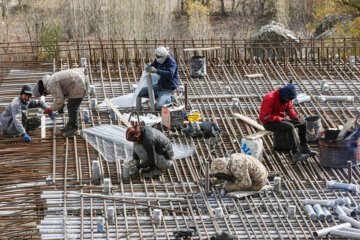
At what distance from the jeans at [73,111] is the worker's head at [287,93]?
9.92ft

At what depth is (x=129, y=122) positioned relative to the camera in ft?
32.1

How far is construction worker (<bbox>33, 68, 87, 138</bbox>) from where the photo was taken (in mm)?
8883

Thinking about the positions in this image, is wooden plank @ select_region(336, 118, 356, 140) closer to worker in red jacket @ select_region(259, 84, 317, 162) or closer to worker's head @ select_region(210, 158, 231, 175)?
worker in red jacket @ select_region(259, 84, 317, 162)

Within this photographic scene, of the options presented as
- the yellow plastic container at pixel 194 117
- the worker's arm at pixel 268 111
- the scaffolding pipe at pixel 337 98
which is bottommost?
the scaffolding pipe at pixel 337 98

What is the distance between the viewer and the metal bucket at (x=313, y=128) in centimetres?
904

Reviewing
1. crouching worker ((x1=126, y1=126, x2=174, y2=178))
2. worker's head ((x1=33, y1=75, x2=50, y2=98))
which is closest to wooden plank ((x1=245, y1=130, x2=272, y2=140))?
crouching worker ((x1=126, y1=126, x2=174, y2=178))

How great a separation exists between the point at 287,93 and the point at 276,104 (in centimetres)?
30

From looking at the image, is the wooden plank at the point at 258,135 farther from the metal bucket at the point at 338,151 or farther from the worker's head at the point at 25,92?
the worker's head at the point at 25,92

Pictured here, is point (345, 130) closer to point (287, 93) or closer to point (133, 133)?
point (287, 93)

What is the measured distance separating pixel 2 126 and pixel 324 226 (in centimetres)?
517

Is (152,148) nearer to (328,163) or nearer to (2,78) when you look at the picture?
(328,163)

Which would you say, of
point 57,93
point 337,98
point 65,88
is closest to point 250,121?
point 337,98

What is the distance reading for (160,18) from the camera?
24109 mm

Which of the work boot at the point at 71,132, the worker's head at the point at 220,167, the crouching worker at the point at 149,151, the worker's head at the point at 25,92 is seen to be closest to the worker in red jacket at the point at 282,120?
the worker's head at the point at 220,167
